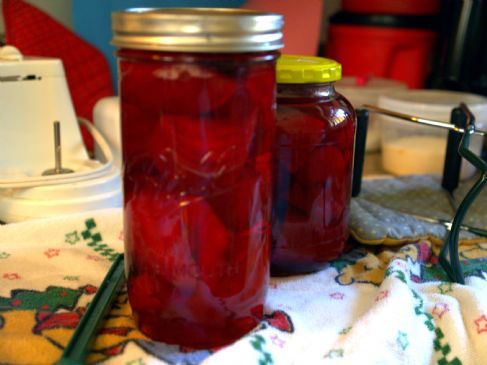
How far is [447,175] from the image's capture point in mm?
685

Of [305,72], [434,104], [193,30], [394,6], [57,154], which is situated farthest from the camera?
[394,6]

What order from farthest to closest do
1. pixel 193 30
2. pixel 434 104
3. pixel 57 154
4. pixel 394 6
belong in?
pixel 394 6
pixel 434 104
pixel 57 154
pixel 193 30

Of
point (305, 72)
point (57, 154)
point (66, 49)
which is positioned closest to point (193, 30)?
point (305, 72)

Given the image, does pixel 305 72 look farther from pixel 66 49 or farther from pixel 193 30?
pixel 66 49

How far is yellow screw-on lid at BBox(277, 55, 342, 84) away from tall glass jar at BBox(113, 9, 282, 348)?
0.08m

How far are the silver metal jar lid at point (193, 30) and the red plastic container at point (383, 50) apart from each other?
0.71m

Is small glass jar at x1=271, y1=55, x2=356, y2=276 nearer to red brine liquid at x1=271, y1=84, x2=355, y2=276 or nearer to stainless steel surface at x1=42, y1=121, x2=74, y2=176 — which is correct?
red brine liquid at x1=271, y1=84, x2=355, y2=276

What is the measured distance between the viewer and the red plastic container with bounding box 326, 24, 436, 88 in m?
0.99

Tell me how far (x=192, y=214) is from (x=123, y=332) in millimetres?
105

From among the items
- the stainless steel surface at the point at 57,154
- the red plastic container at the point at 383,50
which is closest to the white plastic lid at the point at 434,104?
the red plastic container at the point at 383,50

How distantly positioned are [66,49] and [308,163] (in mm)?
484

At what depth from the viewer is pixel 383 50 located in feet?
3.31

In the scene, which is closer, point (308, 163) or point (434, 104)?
point (308, 163)

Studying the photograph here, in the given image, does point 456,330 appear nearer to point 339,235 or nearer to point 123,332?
point 339,235
